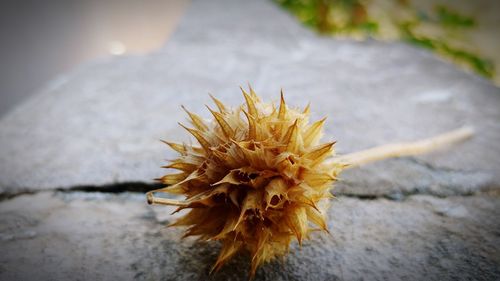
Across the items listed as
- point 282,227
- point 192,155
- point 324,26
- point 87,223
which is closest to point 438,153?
point 282,227

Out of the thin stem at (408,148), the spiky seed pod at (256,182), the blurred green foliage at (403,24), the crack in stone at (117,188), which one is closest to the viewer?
the spiky seed pod at (256,182)

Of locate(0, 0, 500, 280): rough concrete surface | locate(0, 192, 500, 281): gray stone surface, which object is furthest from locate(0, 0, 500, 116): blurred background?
locate(0, 192, 500, 281): gray stone surface

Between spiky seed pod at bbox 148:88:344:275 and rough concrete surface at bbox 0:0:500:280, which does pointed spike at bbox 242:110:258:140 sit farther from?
rough concrete surface at bbox 0:0:500:280

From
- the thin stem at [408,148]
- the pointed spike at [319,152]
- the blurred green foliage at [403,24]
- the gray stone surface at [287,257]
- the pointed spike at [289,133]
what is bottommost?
the gray stone surface at [287,257]

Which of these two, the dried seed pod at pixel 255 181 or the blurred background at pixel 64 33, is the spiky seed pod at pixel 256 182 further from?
the blurred background at pixel 64 33

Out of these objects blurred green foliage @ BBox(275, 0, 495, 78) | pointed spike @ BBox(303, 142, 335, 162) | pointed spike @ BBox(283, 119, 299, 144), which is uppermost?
blurred green foliage @ BBox(275, 0, 495, 78)

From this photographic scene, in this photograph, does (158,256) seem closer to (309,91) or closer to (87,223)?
(87,223)

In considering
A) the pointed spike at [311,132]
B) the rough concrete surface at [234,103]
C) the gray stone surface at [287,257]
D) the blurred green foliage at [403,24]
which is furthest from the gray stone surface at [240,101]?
the blurred green foliage at [403,24]
